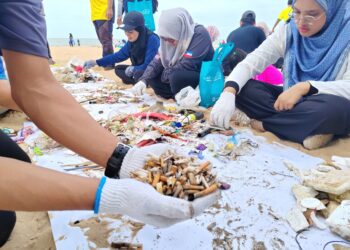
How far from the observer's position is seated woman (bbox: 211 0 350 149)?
6.88 ft

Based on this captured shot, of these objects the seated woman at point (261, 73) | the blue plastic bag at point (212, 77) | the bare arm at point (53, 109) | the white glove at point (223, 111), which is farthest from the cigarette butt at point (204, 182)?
the seated woman at point (261, 73)

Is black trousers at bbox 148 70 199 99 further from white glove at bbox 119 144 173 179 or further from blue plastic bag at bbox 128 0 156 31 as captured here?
blue plastic bag at bbox 128 0 156 31

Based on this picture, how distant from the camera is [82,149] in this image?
4.05ft

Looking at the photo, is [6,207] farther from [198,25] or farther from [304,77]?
[198,25]

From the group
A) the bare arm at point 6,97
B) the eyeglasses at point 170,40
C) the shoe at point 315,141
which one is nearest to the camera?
the bare arm at point 6,97

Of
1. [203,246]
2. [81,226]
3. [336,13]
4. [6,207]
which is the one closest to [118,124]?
[81,226]

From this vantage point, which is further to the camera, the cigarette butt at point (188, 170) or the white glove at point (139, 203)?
the cigarette butt at point (188, 170)

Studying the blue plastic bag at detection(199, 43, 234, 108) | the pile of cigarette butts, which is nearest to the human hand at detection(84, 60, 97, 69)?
the blue plastic bag at detection(199, 43, 234, 108)

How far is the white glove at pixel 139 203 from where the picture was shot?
922mm

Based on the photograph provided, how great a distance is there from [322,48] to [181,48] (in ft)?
5.75

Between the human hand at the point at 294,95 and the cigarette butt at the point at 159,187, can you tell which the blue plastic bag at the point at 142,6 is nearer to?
the human hand at the point at 294,95

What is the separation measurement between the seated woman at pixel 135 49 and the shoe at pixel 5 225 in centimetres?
336

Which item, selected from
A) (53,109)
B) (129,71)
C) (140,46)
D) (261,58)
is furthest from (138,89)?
(53,109)

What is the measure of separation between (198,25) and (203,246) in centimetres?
309
